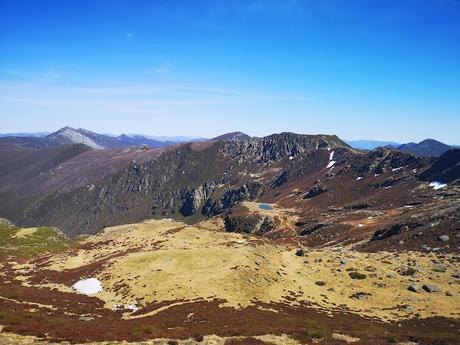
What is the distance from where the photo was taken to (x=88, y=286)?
6178 centimetres

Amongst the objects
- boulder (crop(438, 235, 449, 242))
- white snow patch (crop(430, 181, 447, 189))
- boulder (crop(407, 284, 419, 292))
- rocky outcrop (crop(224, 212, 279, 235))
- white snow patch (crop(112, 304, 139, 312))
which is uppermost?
white snow patch (crop(430, 181, 447, 189))

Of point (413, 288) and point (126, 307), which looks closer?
point (126, 307)

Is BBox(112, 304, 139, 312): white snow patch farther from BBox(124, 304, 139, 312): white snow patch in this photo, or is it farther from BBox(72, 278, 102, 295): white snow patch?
BBox(72, 278, 102, 295): white snow patch

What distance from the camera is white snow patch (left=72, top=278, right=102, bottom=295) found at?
2367 inches

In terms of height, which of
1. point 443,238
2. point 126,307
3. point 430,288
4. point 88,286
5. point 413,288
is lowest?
point 88,286

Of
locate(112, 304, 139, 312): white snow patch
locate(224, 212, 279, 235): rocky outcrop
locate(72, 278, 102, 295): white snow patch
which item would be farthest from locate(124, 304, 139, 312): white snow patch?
locate(224, 212, 279, 235): rocky outcrop

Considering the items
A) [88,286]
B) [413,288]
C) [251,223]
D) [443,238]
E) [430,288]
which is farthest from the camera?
[251,223]

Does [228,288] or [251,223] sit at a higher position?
[228,288]

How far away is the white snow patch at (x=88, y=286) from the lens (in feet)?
197

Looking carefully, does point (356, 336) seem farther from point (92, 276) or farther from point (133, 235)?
point (133, 235)

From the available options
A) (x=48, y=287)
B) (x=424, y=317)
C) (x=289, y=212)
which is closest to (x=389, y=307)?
(x=424, y=317)

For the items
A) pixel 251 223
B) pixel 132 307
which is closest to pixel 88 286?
pixel 132 307

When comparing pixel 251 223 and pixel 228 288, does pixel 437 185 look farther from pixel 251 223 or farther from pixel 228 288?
pixel 228 288

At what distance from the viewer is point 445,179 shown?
165 metres
